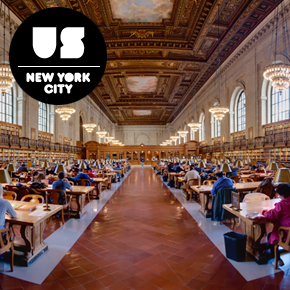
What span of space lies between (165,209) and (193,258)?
9.90 ft

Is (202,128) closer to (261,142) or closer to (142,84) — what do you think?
(142,84)

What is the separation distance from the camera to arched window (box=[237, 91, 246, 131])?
59.5ft

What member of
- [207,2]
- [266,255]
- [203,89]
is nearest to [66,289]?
[266,255]

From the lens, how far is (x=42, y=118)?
61.9 ft

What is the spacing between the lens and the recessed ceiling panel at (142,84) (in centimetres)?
2247

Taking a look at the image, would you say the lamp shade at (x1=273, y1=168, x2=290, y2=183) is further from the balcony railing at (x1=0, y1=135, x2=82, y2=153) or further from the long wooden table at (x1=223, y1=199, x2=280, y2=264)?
the balcony railing at (x1=0, y1=135, x2=82, y2=153)

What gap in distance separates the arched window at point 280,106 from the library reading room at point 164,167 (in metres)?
0.08

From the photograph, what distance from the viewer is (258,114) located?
1512 centimetres

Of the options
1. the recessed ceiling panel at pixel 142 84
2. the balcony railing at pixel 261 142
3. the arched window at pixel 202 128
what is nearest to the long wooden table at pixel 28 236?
the balcony railing at pixel 261 142

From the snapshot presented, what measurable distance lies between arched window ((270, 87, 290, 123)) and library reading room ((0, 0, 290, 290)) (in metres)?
0.08

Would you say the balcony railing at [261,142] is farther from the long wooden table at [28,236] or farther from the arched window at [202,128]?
the long wooden table at [28,236]

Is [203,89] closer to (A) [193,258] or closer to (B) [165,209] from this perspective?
(B) [165,209]

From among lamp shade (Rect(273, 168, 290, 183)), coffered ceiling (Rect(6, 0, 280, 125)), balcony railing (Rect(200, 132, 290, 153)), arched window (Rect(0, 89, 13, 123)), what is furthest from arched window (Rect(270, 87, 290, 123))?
arched window (Rect(0, 89, 13, 123))

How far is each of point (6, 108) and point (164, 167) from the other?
11.0m
